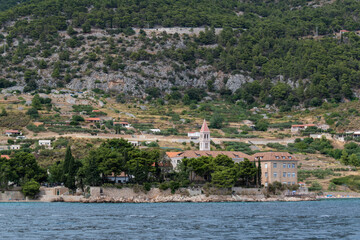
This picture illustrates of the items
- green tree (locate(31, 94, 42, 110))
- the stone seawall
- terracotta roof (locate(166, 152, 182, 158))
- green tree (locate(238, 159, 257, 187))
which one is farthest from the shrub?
green tree (locate(31, 94, 42, 110))

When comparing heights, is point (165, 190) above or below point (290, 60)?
below

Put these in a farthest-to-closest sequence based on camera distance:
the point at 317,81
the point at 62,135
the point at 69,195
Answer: the point at 317,81 < the point at 62,135 < the point at 69,195

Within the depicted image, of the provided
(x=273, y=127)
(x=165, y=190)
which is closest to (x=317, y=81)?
(x=273, y=127)

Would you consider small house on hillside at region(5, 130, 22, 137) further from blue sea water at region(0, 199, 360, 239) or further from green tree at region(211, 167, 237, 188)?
green tree at region(211, 167, 237, 188)

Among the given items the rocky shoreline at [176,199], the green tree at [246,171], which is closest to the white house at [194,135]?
the green tree at [246,171]

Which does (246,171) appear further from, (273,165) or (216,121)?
(216,121)

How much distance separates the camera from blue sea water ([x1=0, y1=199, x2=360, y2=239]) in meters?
48.2

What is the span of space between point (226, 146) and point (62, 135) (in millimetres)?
28925

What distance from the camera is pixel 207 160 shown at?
3524 inches

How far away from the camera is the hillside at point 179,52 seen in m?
150

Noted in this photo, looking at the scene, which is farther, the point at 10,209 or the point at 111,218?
the point at 10,209

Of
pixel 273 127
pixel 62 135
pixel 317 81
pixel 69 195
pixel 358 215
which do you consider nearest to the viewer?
pixel 358 215

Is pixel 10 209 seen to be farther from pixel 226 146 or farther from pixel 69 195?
pixel 226 146

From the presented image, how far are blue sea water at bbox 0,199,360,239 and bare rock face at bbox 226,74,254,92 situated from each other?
3386 inches
